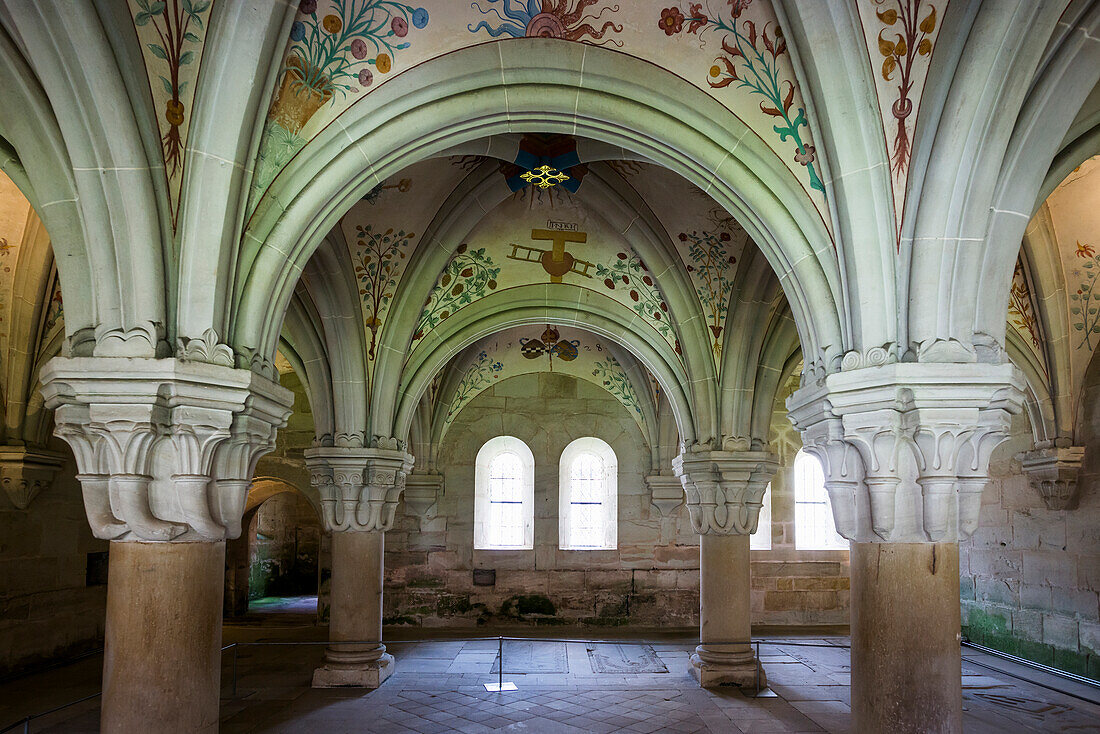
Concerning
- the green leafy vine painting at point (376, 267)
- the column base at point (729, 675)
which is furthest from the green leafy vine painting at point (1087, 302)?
the green leafy vine painting at point (376, 267)

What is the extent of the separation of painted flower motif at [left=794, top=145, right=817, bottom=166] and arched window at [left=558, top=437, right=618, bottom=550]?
951cm

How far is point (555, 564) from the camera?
13.2 meters

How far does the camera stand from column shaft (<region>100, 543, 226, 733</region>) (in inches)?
148

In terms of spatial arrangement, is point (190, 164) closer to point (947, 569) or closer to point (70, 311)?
point (70, 311)

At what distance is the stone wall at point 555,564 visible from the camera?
13070mm

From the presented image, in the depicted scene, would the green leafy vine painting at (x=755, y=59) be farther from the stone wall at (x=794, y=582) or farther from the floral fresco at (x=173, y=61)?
the stone wall at (x=794, y=582)

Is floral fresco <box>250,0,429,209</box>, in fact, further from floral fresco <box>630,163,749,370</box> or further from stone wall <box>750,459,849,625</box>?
stone wall <box>750,459,849,625</box>

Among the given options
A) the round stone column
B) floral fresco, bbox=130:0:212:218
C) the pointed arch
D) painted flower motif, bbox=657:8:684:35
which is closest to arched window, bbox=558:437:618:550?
the round stone column

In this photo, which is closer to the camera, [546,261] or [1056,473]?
[1056,473]

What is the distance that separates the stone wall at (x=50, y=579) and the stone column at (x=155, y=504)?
19.7 feet

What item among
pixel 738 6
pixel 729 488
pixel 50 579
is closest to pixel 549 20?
pixel 738 6

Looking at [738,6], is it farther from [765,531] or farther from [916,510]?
[765,531]

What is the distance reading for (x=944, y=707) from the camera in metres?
3.83

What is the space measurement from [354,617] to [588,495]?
635cm
